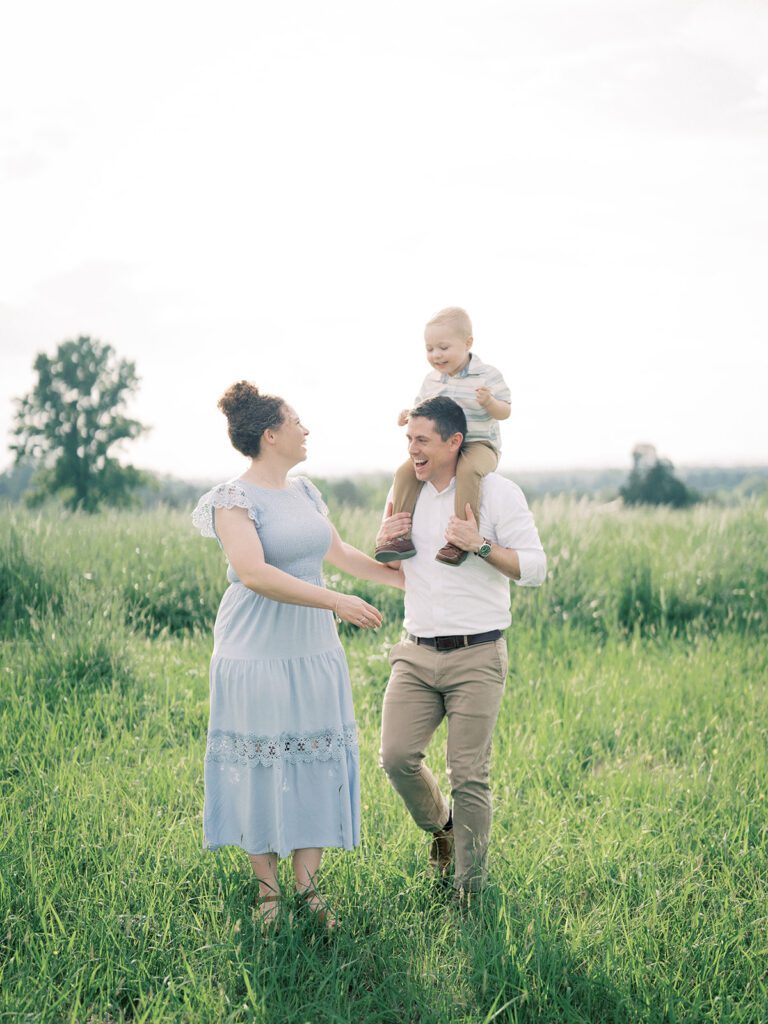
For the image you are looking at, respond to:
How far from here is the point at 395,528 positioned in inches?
176

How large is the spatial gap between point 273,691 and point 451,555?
100cm

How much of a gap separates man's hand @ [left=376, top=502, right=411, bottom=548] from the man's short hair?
1.43 ft

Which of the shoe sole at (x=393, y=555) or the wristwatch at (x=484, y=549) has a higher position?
the wristwatch at (x=484, y=549)

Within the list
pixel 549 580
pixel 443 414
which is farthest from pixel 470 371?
pixel 549 580

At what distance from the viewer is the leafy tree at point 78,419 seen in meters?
32.0

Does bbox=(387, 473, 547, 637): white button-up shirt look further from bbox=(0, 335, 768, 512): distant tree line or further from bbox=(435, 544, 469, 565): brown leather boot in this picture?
bbox=(0, 335, 768, 512): distant tree line

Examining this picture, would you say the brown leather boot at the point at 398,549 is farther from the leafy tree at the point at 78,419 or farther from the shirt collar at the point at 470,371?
the leafy tree at the point at 78,419

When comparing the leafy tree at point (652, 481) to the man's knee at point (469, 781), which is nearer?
the man's knee at point (469, 781)

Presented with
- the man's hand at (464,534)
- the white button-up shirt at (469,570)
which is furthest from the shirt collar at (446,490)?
the man's hand at (464,534)

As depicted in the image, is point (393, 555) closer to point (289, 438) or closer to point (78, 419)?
point (289, 438)

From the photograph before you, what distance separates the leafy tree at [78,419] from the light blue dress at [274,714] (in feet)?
94.3

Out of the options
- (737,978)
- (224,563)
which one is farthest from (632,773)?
(224,563)

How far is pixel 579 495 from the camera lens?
542 inches

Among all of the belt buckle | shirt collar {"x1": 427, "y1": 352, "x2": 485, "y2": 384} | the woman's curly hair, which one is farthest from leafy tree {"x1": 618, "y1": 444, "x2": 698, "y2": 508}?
the woman's curly hair
